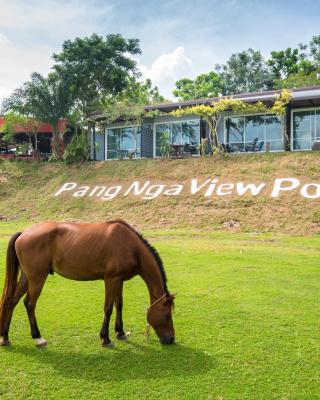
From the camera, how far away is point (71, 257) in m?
5.38

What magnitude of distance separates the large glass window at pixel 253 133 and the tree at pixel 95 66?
11.6 metres

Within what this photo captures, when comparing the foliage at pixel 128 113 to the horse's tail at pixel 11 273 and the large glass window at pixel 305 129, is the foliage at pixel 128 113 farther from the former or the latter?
the horse's tail at pixel 11 273

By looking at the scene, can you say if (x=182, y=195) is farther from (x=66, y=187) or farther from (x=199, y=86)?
(x=199, y=86)

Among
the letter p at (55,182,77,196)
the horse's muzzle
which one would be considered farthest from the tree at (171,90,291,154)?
the horse's muzzle

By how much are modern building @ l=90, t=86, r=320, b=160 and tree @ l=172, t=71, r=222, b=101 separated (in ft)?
69.2

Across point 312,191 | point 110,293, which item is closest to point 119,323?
point 110,293

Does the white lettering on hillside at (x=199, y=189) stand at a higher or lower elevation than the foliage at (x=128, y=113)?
lower

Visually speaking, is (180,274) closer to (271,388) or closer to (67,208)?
(271,388)

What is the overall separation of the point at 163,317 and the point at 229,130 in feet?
85.3

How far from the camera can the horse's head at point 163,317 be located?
202 inches

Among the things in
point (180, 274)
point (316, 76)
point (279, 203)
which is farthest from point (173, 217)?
point (316, 76)

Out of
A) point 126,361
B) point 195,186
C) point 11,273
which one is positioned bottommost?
point 126,361

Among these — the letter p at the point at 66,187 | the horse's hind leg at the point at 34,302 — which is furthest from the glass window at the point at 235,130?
the horse's hind leg at the point at 34,302

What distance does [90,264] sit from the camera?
5344mm
